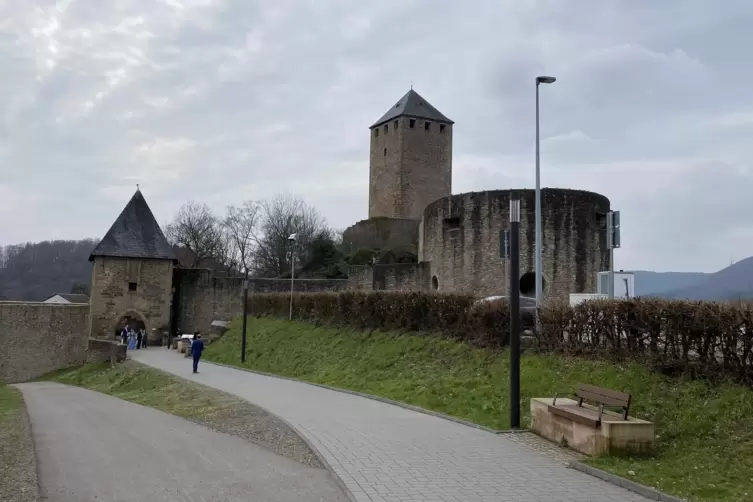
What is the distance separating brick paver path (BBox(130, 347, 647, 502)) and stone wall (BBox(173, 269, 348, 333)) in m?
25.4

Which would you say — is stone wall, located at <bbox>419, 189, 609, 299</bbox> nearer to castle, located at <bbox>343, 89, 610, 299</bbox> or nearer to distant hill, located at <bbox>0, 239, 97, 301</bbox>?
castle, located at <bbox>343, 89, 610, 299</bbox>

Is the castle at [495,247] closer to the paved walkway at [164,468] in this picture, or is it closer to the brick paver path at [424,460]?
the brick paver path at [424,460]

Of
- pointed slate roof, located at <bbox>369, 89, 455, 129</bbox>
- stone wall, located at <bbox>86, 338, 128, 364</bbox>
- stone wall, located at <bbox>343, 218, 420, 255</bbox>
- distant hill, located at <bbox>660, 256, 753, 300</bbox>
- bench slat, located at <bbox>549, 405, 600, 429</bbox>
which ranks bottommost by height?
stone wall, located at <bbox>86, 338, 128, 364</bbox>

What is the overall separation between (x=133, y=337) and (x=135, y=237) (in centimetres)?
726

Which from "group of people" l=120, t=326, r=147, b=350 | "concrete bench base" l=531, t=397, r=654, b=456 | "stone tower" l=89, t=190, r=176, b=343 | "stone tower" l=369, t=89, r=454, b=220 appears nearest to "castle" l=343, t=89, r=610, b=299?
"concrete bench base" l=531, t=397, r=654, b=456

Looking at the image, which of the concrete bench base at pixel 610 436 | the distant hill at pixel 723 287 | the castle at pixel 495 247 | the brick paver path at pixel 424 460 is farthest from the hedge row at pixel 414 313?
the concrete bench base at pixel 610 436

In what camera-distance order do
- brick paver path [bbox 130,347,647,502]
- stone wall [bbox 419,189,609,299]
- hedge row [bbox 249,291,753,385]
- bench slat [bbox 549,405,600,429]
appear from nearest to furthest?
brick paver path [bbox 130,347,647,502] → bench slat [bbox 549,405,600,429] → hedge row [bbox 249,291,753,385] → stone wall [bbox 419,189,609,299]

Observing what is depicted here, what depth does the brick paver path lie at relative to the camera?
6605 millimetres

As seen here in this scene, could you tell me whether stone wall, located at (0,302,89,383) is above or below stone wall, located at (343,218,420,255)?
below

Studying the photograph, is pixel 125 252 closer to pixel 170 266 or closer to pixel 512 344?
pixel 170 266

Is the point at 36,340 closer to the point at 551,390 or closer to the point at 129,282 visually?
the point at 129,282

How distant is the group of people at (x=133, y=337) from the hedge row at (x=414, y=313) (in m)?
11.6

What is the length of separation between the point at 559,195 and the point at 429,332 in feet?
35.0

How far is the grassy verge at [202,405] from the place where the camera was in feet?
30.3
